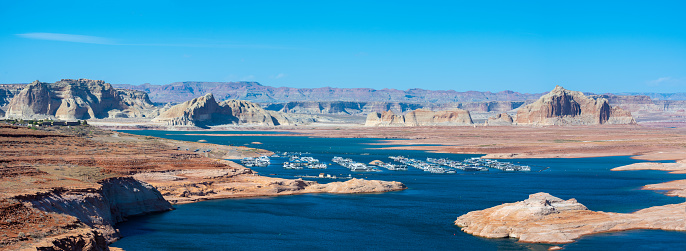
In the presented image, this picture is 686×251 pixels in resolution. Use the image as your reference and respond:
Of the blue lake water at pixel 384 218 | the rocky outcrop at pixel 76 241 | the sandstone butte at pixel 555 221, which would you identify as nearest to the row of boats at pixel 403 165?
the blue lake water at pixel 384 218

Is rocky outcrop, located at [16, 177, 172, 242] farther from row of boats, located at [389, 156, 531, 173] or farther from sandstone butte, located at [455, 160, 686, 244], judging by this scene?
row of boats, located at [389, 156, 531, 173]

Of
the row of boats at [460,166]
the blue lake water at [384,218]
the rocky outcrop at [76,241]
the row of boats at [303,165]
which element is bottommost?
the blue lake water at [384,218]

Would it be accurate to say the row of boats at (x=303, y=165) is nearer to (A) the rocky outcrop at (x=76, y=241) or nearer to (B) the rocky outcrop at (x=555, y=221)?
(B) the rocky outcrop at (x=555, y=221)

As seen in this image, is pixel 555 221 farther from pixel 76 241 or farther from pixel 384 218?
pixel 76 241

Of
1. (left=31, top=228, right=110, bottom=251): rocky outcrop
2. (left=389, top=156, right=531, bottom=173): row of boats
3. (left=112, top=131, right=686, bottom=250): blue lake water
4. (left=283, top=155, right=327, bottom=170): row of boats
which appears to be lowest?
(left=112, top=131, right=686, bottom=250): blue lake water

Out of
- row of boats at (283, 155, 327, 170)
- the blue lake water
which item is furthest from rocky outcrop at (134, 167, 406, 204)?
row of boats at (283, 155, 327, 170)

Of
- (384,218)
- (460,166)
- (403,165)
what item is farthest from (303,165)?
(384,218)

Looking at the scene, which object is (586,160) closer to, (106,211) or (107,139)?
(107,139)
